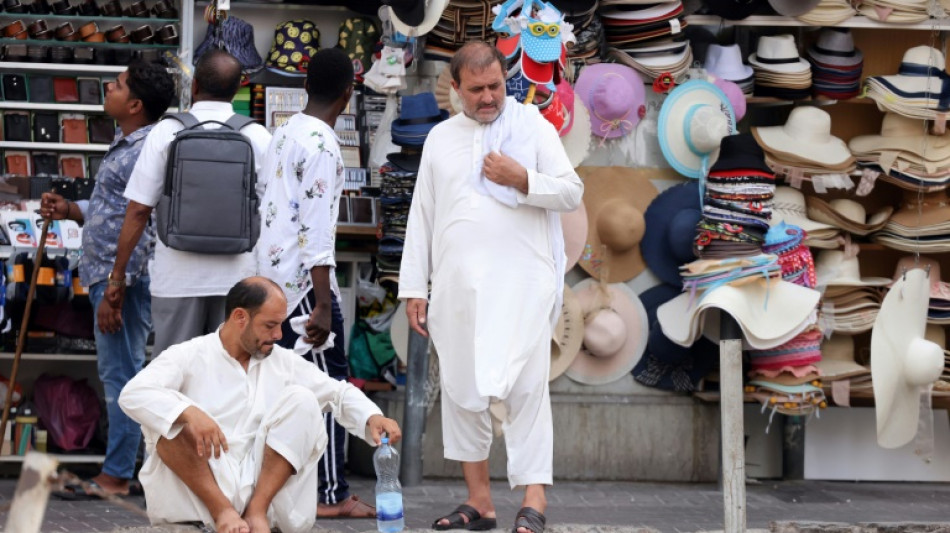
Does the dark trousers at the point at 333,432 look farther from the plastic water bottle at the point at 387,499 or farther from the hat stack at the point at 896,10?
the hat stack at the point at 896,10

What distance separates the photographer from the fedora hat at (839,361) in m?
9.06

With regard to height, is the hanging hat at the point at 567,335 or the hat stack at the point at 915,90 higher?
the hat stack at the point at 915,90

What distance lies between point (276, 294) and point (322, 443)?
56cm

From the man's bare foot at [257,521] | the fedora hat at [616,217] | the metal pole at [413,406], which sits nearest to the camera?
the man's bare foot at [257,521]

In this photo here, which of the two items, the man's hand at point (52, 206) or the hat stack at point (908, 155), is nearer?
the man's hand at point (52, 206)

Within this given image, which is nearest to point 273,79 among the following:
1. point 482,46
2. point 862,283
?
point 482,46

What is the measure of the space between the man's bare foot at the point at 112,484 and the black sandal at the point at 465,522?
161 centimetres

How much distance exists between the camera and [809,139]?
9.11 m

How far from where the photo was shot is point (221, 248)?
6.90 meters

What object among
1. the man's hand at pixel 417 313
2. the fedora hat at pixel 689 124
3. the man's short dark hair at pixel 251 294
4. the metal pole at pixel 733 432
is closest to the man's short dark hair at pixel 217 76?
the man's hand at pixel 417 313

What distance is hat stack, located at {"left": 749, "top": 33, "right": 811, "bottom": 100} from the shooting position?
9.06 metres

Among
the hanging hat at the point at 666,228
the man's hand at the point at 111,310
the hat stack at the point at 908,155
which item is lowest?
the man's hand at the point at 111,310

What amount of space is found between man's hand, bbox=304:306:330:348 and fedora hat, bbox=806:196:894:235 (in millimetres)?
3429

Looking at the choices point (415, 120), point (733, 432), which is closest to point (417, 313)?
point (733, 432)
